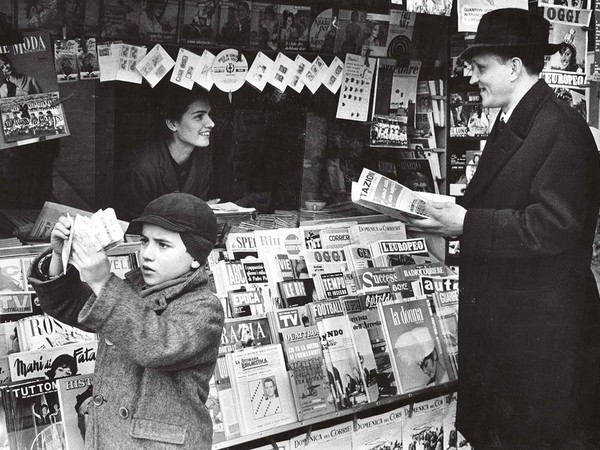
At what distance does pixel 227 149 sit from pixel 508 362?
1.49 meters

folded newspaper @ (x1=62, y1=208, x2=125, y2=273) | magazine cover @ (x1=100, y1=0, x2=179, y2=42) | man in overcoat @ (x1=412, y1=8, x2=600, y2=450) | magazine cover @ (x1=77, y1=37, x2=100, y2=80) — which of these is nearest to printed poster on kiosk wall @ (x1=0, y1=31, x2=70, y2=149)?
magazine cover @ (x1=77, y1=37, x2=100, y2=80)

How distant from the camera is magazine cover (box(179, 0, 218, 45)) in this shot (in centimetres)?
320

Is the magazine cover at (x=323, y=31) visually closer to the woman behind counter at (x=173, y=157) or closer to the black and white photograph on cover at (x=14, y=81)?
the woman behind counter at (x=173, y=157)

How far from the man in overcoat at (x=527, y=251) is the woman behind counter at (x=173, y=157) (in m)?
1.06

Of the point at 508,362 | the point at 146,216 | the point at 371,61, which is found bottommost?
the point at 508,362

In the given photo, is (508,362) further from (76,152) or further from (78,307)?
(76,152)

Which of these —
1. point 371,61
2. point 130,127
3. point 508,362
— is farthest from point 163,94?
point 508,362

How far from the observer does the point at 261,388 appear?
3.13 m

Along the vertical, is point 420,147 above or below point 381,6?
below

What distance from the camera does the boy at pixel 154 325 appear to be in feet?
6.39

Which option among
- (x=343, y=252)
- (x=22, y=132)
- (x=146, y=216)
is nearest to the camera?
(x=146, y=216)

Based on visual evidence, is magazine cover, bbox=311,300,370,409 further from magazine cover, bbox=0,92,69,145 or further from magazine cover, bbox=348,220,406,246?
magazine cover, bbox=0,92,69,145

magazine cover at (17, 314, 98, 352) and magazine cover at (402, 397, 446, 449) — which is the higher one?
magazine cover at (17, 314, 98, 352)

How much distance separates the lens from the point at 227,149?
3.47 m
